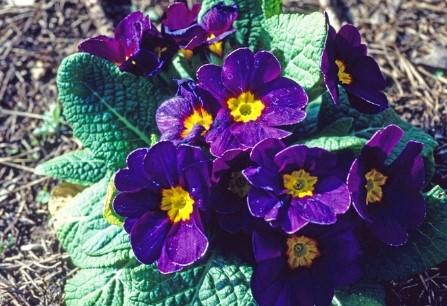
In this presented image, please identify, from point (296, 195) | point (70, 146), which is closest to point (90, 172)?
point (70, 146)

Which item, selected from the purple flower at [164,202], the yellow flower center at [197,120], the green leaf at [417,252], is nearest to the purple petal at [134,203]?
the purple flower at [164,202]

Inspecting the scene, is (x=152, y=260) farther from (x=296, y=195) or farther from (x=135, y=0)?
(x=135, y=0)

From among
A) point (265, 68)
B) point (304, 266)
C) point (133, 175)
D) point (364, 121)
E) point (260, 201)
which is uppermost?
point (265, 68)

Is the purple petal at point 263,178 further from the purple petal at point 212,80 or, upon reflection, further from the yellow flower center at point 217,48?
the yellow flower center at point 217,48

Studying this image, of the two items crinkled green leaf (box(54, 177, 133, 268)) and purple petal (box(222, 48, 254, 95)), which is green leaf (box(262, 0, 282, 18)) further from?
crinkled green leaf (box(54, 177, 133, 268))

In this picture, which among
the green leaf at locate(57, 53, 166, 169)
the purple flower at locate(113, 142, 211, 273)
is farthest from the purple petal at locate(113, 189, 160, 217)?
the green leaf at locate(57, 53, 166, 169)

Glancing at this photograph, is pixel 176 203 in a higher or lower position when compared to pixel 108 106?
lower

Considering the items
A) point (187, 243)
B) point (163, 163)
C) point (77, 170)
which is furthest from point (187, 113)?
point (77, 170)

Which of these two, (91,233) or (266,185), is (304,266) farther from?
(91,233)
